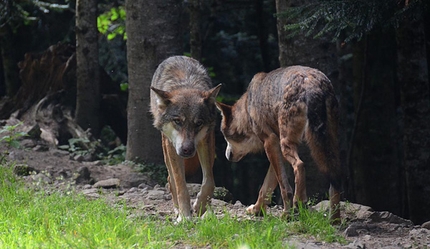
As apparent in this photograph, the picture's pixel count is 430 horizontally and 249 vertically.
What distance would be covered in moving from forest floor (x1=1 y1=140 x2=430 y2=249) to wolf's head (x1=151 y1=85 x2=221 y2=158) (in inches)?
34.2

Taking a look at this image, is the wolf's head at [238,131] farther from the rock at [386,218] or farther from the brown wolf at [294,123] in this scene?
the rock at [386,218]

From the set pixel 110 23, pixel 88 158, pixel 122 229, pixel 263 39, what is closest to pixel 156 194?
pixel 122 229

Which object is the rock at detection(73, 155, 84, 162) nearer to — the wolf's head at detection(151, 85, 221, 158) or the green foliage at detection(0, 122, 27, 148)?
the green foliage at detection(0, 122, 27, 148)

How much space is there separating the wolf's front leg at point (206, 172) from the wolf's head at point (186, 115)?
0.49 feet

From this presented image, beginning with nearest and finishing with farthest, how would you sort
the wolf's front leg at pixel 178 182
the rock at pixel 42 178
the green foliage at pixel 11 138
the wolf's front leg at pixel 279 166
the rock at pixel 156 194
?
the wolf's front leg at pixel 279 166
the wolf's front leg at pixel 178 182
the rock at pixel 156 194
the rock at pixel 42 178
the green foliage at pixel 11 138

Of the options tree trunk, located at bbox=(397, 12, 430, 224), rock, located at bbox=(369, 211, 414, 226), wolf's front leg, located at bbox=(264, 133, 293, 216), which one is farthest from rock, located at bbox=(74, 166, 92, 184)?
tree trunk, located at bbox=(397, 12, 430, 224)

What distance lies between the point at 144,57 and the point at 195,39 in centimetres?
147

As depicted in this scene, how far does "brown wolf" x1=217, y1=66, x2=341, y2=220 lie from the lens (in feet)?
24.1

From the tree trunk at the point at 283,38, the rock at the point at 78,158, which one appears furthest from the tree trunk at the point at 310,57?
the rock at the point at 78,158

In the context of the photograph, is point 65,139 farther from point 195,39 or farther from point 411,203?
point 411,203

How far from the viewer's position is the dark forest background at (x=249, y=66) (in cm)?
990

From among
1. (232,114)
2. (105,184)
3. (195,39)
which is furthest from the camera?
(195,39)

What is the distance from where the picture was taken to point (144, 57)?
11.6 meters

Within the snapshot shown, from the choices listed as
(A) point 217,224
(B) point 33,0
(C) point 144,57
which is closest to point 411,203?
(C) point 144,57
